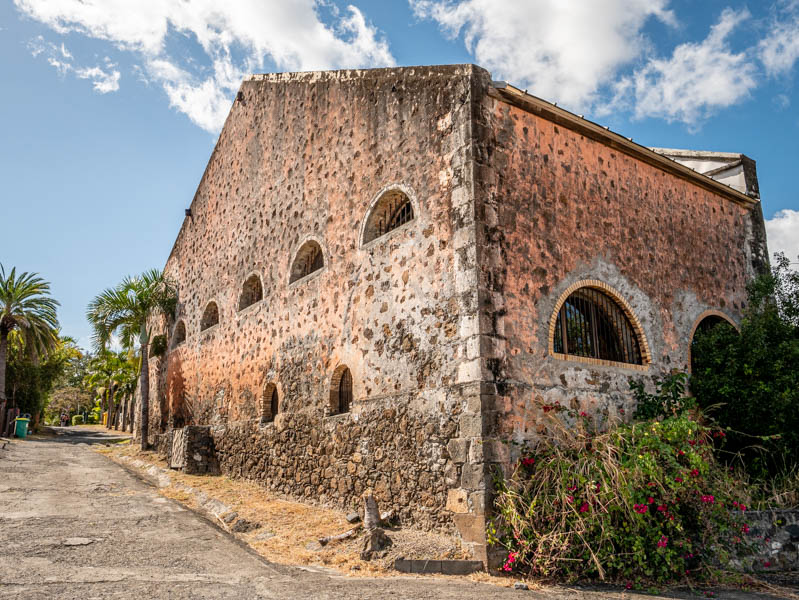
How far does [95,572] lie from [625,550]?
5715 millimetres

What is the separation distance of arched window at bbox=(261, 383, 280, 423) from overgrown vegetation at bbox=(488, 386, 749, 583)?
6662 mm

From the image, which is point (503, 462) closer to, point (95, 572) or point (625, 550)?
point (625, 550)

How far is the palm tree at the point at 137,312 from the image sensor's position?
63.6 ft

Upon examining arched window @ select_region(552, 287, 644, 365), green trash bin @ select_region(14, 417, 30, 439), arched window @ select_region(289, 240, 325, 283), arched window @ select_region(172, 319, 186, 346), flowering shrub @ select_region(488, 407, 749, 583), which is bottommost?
flowering shrub @ select_region(488, 407, 749, 583)

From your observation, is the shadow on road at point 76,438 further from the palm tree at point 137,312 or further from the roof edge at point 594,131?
the roof edge at point 594,131

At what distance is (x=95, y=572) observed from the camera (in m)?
6.39

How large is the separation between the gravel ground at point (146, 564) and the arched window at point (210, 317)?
6627 millimetres

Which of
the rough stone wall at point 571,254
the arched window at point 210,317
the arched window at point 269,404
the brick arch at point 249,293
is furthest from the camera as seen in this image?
the arched window at point 210,317

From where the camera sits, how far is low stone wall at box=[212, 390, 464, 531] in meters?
7.85

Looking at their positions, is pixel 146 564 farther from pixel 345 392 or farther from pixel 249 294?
Answer: pixel 249 294

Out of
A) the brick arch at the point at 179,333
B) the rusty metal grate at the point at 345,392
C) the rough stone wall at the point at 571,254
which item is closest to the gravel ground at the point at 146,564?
the rough stone wall at the point at 571,254

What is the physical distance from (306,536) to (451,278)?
4197mm

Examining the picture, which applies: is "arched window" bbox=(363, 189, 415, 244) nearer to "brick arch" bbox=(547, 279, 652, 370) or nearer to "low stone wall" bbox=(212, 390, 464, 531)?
"brick arch" bbox=(547, 279, 652, 370)

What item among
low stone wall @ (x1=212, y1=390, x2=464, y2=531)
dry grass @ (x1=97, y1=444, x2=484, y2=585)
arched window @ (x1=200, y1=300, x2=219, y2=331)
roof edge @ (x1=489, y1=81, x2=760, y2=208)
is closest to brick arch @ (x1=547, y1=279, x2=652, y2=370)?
low stone wall @ (x1=212, y1=390, x2=464, y2=531)
